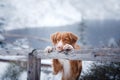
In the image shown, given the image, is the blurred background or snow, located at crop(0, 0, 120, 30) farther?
snow, located at crop(0, 0, 120, 30)

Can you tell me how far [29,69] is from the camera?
11.3 feet

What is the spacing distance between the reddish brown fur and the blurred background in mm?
3475

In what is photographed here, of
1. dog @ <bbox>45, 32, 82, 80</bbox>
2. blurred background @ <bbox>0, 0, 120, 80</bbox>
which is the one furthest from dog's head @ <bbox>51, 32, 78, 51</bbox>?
blurred background @ <bbox>0, 0, 120, 80</bbox>

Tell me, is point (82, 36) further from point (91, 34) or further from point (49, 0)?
point (49, 0)

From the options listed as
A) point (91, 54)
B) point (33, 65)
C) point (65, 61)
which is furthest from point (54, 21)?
point (91, 54)

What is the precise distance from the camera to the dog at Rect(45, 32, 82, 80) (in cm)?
319

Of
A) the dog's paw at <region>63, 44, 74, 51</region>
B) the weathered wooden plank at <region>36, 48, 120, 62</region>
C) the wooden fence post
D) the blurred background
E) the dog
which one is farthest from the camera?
the blurred background

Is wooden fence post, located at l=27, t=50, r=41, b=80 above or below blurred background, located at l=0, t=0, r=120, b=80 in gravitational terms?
below

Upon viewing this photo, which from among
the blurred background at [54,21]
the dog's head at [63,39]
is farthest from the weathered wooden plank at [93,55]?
the blurred background at [54,21]

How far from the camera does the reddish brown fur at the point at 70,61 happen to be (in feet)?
10.5

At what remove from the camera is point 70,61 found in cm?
331

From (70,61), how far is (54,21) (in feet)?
15.4

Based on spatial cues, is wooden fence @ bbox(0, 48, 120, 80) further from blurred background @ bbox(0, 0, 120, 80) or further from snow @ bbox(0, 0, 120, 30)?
snow @ bbox(0, 0, 120, 30)

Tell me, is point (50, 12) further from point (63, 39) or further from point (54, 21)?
point (63, 39)
